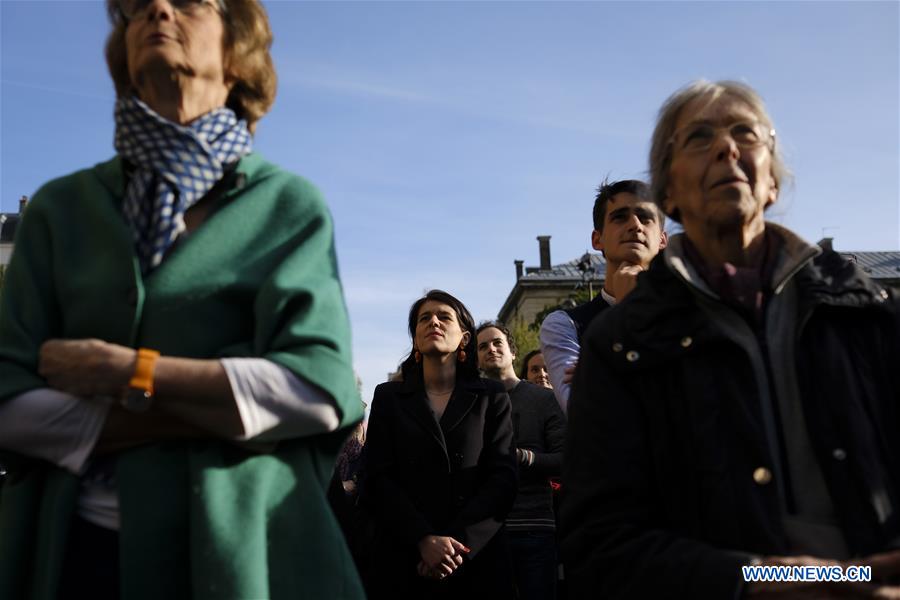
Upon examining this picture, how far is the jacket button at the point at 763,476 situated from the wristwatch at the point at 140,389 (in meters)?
1.42

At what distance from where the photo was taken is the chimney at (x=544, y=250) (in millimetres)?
82438

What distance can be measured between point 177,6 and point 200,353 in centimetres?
95

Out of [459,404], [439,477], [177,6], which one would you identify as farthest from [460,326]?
[177,6]

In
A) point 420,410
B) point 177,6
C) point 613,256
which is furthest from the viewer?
point 420,410

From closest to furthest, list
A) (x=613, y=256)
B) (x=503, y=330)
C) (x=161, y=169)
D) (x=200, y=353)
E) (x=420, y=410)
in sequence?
(x=200, y=353) → (x=161, y=169) → (x=613, y=256) → (x=420, y=410) → (x=503, y=330)

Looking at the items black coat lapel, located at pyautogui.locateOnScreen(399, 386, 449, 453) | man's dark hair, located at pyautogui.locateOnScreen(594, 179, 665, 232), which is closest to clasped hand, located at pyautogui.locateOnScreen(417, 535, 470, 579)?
black coat lapel, located at pyautogui.locateOnScreen(399, 386, 449, 453)

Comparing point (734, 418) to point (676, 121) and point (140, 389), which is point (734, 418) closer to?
point (676, 121)

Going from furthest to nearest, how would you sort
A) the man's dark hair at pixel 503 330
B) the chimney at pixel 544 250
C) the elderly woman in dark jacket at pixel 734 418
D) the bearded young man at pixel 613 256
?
the chimney at pixel 544 250 → the man's dark hair at pixel 503 330 → the bearded young man at pixel 613 256 → the elderly woman in dark jacket at pixel 734 418

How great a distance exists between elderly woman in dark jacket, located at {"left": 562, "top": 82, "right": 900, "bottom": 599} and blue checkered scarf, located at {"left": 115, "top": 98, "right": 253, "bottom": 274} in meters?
1.13

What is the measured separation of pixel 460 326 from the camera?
6.17m

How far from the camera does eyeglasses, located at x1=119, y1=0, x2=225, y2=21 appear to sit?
259cm

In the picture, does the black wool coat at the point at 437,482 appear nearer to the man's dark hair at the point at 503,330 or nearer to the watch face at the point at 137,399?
the man's dark hair at the point at 503,330

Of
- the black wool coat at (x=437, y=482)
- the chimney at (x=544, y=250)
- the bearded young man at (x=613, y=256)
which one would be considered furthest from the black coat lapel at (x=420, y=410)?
the chimney at (x=544, y=250)

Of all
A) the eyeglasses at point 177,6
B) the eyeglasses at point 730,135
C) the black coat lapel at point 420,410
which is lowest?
the black coat lapel at point 420,410
